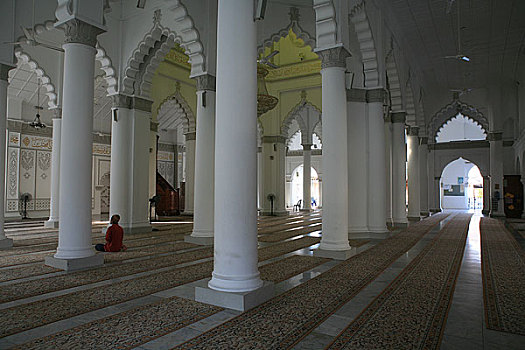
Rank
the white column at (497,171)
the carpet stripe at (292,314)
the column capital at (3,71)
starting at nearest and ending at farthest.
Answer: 1. the carpet stripe at (292,314)
2. the column capital at (3,71)
3. the white column at (497,171)

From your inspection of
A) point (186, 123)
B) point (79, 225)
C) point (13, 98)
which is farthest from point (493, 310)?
point (13, 98)

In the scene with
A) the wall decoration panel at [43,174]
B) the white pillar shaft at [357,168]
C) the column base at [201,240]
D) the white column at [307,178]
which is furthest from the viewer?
the white column at [307,178]

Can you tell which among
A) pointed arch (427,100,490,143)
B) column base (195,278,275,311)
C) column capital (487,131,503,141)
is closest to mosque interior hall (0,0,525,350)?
column base (195,278,275,311)

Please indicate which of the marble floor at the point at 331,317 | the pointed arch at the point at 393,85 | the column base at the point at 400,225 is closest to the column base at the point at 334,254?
the marble floor at the point at 331,317

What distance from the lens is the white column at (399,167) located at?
32.2 ft

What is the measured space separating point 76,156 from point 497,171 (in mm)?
14425

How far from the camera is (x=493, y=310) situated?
10.2 feet

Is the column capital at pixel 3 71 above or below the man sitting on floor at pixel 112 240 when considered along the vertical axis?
above

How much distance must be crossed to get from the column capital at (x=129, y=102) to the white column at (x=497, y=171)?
12.6m

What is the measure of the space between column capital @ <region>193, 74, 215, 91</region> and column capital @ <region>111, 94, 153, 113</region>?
2.20m

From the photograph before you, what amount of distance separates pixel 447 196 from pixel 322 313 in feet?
73.4

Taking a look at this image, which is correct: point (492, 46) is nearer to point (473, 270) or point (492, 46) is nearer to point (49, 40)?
point (473, 270)

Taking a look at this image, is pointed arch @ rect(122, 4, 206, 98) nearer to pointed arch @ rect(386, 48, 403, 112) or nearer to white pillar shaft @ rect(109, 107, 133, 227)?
white pillar shaft @ rect(109, 107, 133, 227)

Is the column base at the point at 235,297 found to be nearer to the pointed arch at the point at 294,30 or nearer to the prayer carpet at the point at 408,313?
the prayer carpet at the point at 408,313
